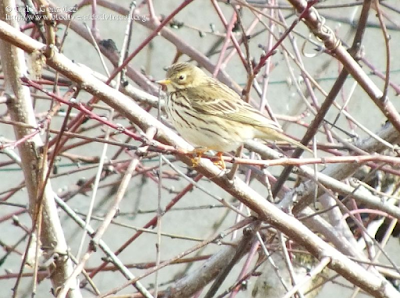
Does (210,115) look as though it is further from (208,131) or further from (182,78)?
(182,78)

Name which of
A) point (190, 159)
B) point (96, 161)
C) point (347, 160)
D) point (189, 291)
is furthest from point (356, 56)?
point (96, 161)

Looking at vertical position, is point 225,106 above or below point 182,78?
below

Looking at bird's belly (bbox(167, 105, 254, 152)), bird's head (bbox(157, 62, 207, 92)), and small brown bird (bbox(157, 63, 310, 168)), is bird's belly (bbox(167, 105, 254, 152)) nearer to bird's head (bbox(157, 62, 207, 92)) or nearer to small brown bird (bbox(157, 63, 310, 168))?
small brown bird (bbox(157, 63, 310, 168))

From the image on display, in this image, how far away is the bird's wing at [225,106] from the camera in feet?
10.8

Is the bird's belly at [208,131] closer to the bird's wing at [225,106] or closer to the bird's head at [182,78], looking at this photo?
the bird's wing at [225,106]

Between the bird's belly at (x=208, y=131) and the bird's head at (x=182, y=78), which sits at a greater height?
the bird's head at (x=182, y=78)

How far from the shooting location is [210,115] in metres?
3.40

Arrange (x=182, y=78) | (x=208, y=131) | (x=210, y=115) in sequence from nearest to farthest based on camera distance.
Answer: (x=208, y=131) < (x=210, y=115) < (x=182, y=78)

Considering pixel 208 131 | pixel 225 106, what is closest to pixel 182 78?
pixel 225 106

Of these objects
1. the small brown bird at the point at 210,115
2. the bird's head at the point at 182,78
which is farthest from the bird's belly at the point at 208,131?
the bird's head at the point at 182,78

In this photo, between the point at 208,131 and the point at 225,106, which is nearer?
the point at 208,131

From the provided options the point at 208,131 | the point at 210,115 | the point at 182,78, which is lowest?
the point at 208,131

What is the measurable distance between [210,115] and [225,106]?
0.37 feet

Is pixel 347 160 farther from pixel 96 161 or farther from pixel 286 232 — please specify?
pixel 96 161
